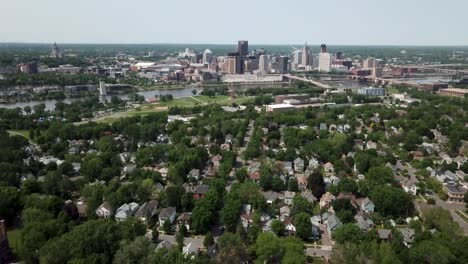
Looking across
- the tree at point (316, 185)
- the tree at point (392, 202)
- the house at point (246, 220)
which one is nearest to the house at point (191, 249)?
the house at point (246, 220)

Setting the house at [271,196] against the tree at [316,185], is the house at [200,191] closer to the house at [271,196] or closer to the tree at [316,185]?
the house at [271,196]

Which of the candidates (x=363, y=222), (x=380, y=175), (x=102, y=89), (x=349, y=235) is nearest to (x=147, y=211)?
(x=349, y=235)

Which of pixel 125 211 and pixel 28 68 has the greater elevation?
pixel 28 68

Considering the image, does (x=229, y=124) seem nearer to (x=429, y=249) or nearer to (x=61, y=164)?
(x=61, y=164)

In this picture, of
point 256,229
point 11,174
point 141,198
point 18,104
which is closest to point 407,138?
point 256,229

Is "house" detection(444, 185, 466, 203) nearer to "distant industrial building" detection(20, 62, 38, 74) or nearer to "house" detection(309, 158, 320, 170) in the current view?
"house" detection(309, 158, 320, 170)

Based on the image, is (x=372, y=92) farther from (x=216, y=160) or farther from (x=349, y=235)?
(x=349, y=235)
